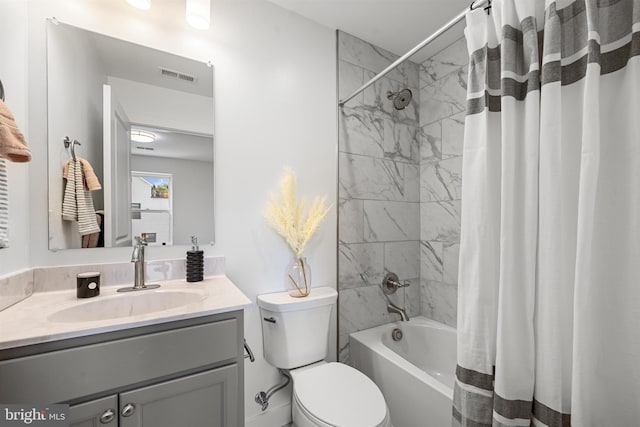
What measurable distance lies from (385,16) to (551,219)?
167 cm

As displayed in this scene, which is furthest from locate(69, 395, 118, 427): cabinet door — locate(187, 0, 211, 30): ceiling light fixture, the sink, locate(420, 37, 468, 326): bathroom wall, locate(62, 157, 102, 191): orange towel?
locate(420, 37, 468, 326): bathroom wall

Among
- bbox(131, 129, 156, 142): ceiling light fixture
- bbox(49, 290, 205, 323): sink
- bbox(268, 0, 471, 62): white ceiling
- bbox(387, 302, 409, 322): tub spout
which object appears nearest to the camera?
bbox(49, 290, 205, 323): sink

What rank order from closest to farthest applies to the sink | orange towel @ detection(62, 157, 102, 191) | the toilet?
the sink, the toilet, orange towel @ detection(62, 157, 102, 191)

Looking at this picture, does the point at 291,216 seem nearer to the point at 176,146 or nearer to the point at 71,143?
the point at 176,146

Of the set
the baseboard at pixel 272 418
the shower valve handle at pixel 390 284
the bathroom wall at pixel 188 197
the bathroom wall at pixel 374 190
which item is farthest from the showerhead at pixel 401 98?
the baseboard at pixel 272 418

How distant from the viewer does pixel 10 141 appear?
765 mm

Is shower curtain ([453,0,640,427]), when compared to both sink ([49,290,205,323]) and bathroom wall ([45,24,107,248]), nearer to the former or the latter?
sink ([49,290,205,323])

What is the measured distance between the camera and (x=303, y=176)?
1746 mm

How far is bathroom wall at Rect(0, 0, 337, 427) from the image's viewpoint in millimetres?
1142

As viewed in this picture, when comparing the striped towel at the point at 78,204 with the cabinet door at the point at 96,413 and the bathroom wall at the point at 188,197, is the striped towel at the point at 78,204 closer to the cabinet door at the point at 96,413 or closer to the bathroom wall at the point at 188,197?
the bathroom wall at the point at 188,197

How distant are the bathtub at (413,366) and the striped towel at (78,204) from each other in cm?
164

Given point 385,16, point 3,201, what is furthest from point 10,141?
point 385,16

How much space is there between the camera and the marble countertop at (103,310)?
0.75 metres

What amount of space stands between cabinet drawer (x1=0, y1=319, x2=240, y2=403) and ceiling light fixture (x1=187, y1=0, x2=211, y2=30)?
1.41m
